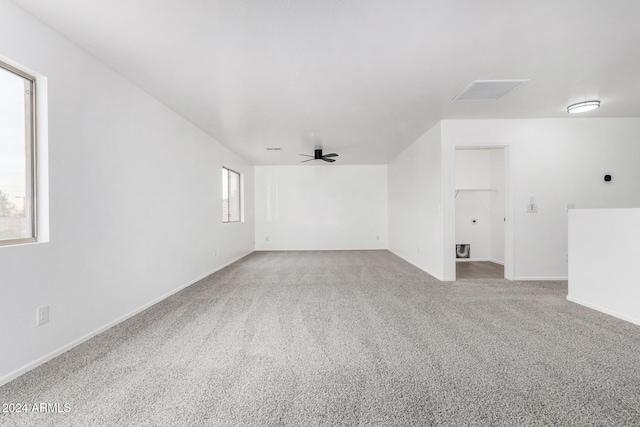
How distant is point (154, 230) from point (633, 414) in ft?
13.4

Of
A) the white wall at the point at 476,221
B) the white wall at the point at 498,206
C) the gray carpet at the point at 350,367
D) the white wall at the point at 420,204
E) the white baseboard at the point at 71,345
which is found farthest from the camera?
the white wall at the point at 476,221

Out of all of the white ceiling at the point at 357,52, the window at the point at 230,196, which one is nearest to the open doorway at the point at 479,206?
the white ceiling at the point at 357,52

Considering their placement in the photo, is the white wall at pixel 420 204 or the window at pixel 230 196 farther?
the window at pixel 230 196

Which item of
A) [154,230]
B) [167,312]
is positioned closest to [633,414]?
[167,312]

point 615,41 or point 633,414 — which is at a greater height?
point 615,41

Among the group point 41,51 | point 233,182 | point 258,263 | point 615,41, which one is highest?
point 615,41

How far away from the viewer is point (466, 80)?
2957 mm

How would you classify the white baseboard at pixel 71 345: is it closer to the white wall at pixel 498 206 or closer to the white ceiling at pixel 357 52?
the white ceiling at pixel 357 52

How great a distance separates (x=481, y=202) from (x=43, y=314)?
7.11 metres

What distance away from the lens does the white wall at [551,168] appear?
14.3 ft

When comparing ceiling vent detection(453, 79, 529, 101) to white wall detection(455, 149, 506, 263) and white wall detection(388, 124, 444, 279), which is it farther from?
white wall detection(455, 149, 506, 263)

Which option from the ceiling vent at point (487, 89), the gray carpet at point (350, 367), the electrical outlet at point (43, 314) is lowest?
the gray carpet at point (350, 367)

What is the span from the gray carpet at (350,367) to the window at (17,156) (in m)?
0.97

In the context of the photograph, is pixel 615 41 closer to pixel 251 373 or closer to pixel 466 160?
pixel 251 373
